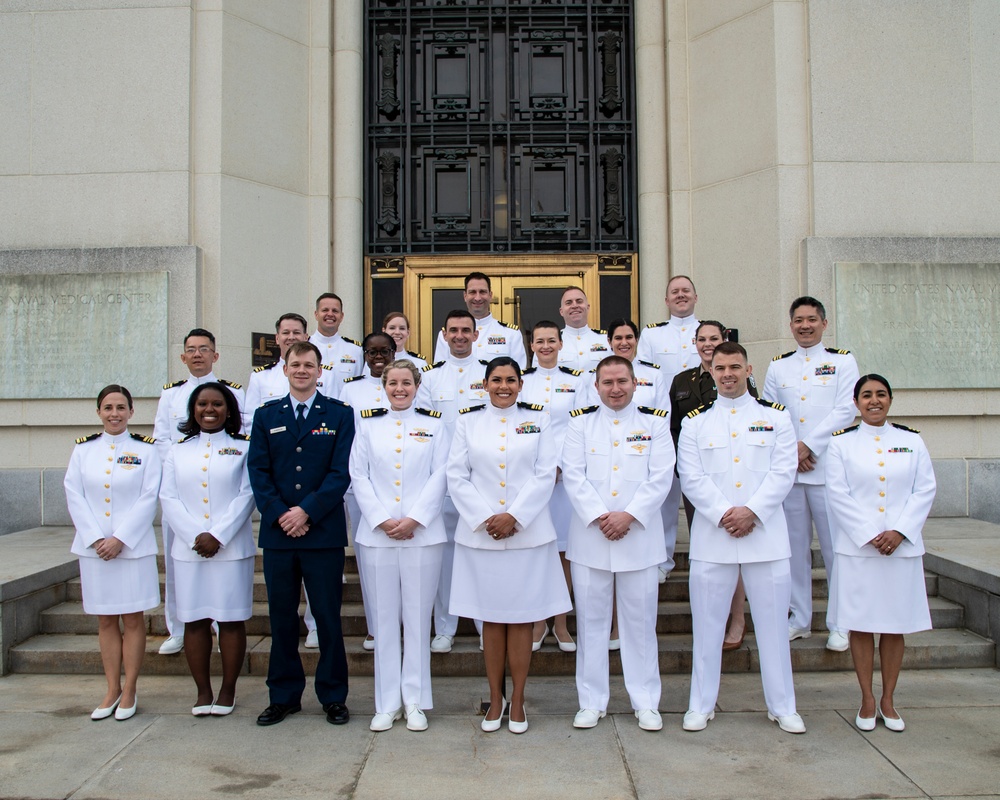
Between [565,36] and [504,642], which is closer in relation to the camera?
[504,642]

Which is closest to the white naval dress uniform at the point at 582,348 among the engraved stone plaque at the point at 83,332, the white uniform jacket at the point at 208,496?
the white uniform jacket at the point at 208,496

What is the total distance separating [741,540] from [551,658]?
1.64 meters

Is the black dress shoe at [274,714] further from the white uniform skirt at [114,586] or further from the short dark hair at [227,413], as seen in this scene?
the short dark hair at [227,413]

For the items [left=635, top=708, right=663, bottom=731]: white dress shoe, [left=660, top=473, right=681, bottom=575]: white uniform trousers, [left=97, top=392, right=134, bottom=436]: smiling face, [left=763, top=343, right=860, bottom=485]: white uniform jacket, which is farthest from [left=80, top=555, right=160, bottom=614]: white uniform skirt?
[left=763, top=343, right=860, bottom=485]: white uniform jacket

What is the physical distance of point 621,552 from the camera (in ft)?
15.5

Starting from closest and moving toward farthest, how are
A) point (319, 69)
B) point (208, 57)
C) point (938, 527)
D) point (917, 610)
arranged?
point (917, 610)
point (938, 527)
point (208, 57)
point (319, 69)

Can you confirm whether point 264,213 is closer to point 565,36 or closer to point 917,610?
point 565,36

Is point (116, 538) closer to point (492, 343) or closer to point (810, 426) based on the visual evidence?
point (492, 343)

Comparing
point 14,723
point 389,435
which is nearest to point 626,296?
point 389,435

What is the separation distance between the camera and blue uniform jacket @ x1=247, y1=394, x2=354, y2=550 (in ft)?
15.6

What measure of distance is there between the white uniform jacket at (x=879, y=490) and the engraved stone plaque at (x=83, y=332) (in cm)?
655

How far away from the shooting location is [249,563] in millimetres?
5035

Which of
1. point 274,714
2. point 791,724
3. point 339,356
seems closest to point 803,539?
point 791,724

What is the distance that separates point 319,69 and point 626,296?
4411mm
